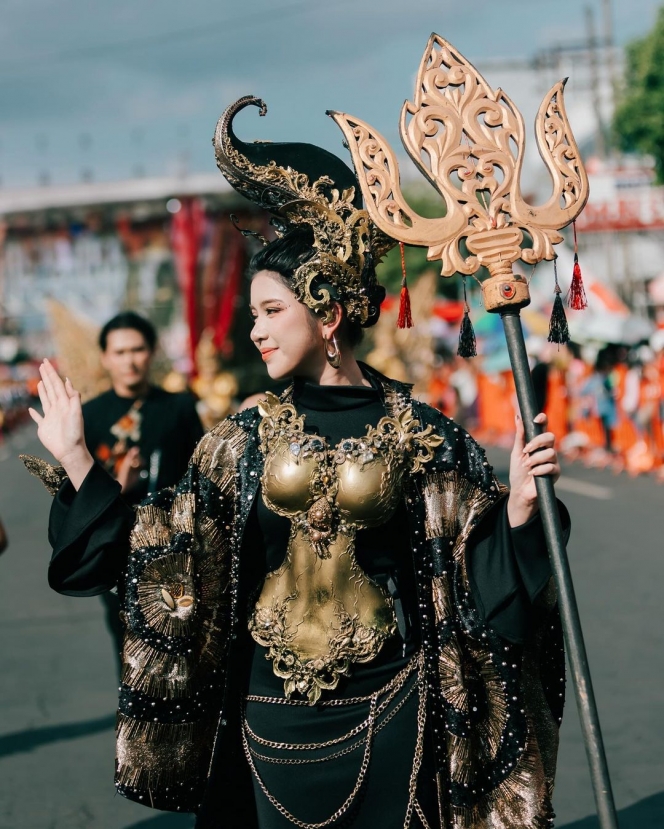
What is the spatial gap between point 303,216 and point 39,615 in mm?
6652

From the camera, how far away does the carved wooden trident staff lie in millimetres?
2910

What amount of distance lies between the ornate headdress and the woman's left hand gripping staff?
565 millimetres

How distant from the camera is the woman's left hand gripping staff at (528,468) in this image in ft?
9.46

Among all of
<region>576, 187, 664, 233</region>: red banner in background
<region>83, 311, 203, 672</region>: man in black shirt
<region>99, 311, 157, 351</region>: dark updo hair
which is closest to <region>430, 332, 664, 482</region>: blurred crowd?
<region>99, 311, 157, 351</region>: dark updo hair

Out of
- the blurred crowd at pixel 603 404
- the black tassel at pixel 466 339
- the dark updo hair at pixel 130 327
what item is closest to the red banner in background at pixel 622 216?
the blurred crowd at pixel 603 404

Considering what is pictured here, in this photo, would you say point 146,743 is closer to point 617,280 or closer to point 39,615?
point 39,615

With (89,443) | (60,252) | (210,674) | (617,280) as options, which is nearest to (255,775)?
(210,674)

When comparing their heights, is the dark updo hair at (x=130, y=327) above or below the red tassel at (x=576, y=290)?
above

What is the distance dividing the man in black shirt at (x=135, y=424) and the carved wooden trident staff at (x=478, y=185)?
2.44 metres

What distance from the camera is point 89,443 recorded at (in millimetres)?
5492

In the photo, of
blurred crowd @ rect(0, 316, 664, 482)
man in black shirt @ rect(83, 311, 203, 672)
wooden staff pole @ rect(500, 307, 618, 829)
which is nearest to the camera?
wooden staff pole @ rect(500, 307, 618, 829)

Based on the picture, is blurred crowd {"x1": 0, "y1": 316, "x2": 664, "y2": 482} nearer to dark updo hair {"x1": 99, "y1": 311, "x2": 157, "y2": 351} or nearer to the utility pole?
dark updo hair {"x1": 99, "y1": 311, "x2": 157, "y2": 351}

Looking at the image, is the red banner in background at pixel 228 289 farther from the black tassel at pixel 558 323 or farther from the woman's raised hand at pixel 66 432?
the black tassel at pixel 558 323

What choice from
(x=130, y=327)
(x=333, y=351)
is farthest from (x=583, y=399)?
(x=333, y=351)
